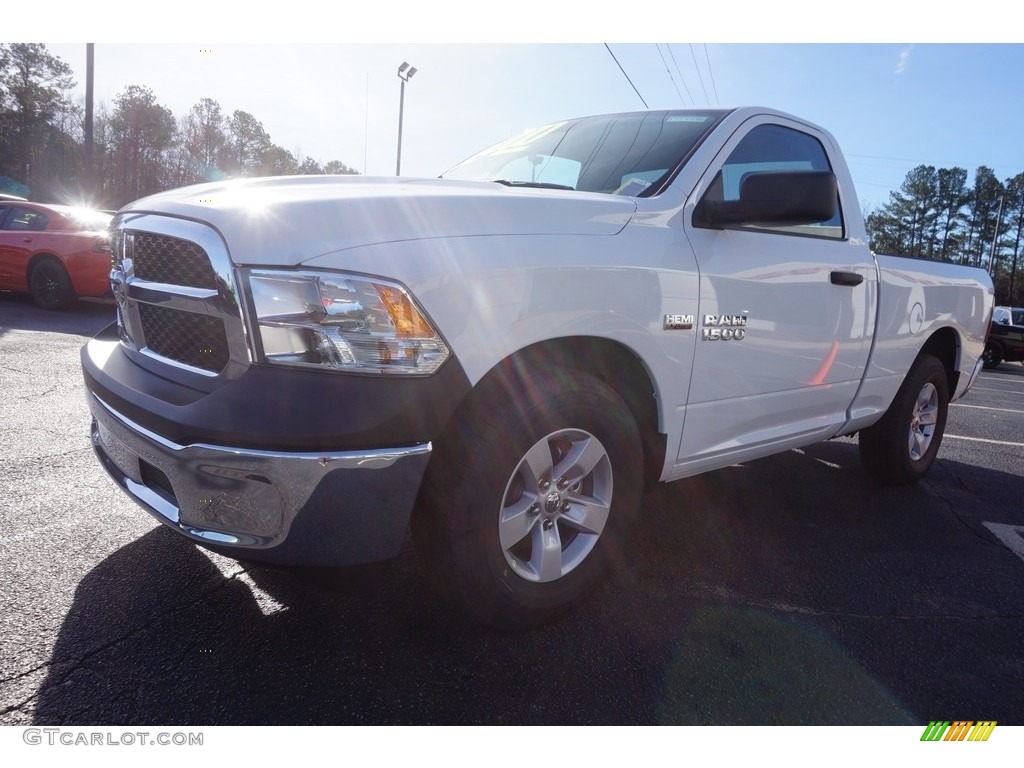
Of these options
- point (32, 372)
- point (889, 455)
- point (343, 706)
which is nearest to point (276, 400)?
point (343, 706)

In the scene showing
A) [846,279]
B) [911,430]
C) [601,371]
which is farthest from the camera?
[911,430]

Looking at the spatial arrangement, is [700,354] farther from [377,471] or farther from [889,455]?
[889,455]

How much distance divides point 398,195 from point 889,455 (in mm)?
3584

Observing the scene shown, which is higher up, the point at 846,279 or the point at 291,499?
the point at 846,279

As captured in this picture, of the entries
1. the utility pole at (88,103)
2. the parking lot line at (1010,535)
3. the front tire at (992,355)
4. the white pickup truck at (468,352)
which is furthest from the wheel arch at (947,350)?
the utility pole at (88,103)

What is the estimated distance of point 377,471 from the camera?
178 cm

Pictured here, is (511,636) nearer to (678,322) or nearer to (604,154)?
(678,322)

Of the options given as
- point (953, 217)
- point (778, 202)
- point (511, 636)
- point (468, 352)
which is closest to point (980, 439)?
point (778, 202)

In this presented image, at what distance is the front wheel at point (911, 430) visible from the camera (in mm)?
4203

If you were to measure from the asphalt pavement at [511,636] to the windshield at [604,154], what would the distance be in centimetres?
158

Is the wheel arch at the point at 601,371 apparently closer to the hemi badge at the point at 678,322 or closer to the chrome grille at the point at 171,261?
the hemi badge at the point at 678,322

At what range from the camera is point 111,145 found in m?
49.6

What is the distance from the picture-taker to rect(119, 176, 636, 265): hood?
5.88 feet

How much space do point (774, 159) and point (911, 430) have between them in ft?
6.96
